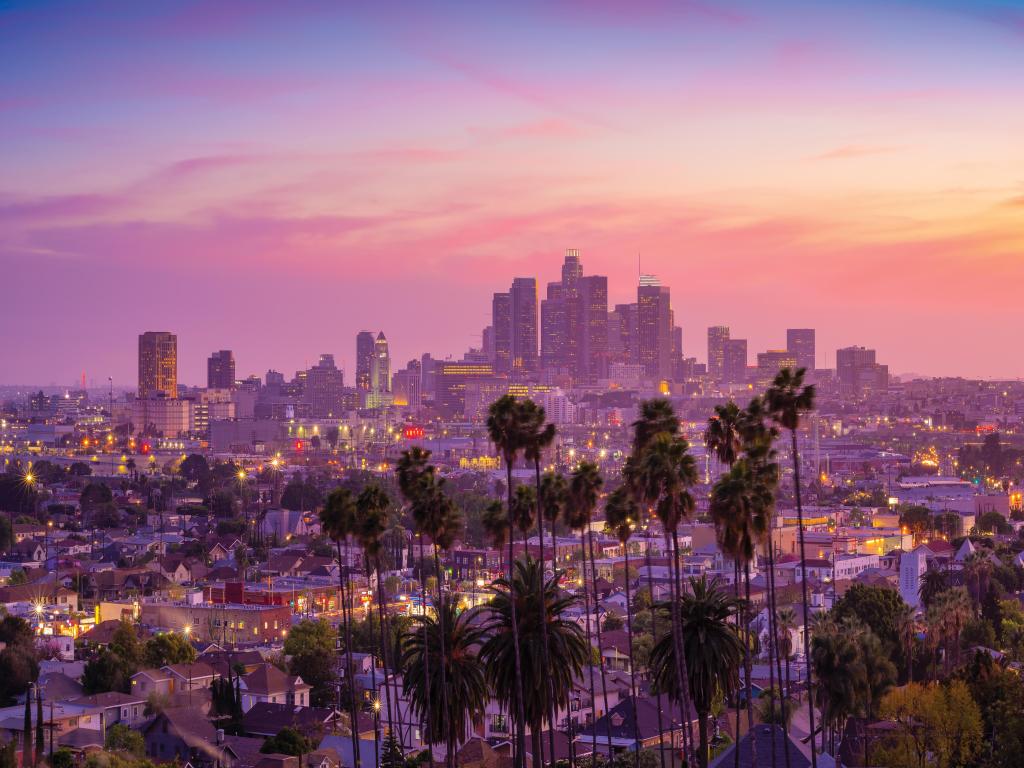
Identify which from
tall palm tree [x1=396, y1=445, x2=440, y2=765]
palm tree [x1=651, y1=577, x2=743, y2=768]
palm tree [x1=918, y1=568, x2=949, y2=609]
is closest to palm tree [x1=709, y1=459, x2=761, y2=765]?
palm tree [x1=651, y1=577, x2=743, y2=768]

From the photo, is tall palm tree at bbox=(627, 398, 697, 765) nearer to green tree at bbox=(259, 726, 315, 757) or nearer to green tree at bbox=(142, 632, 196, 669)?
green tree at bbox=(259, 726, 315, 757)

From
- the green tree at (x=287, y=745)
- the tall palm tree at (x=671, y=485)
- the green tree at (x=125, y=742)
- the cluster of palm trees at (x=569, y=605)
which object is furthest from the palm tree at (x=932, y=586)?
the tall palm tree at (x=671, y=485)

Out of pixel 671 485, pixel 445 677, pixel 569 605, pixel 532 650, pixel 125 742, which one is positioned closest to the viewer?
pixel 671 485

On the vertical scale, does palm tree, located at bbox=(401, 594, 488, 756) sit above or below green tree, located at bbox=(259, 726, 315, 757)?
above

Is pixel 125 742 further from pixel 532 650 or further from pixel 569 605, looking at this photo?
pixel 532 650

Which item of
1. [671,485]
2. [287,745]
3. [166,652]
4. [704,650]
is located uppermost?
[671,485]

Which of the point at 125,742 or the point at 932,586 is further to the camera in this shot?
the point at 932,586

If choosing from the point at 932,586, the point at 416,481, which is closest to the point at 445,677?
the point at 416,481
